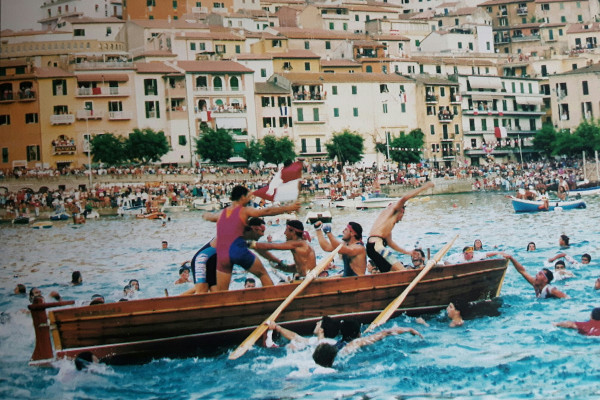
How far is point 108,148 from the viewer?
29.0 meters

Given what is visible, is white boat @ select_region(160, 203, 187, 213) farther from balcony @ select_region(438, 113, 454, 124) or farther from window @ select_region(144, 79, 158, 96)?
balcony @ select_region(438, 113, 454, 124)

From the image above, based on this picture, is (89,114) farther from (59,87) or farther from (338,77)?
(338,77)

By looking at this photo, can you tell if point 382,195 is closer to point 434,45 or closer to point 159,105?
point 159,105

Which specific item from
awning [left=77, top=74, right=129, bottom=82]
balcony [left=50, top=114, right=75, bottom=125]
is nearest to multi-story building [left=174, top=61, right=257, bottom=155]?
awning [left=77, top=74, right=129, bottom=82]

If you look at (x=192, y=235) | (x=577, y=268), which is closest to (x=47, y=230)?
(x=192, y=235)

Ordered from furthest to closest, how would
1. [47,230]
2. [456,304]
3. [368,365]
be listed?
[47,230] < [456,304] < [368,365]

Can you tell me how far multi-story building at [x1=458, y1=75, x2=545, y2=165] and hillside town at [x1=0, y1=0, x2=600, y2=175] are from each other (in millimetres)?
80

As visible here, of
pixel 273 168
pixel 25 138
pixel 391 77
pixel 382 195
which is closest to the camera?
pixel 25 138

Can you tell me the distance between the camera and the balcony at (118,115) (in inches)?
1243

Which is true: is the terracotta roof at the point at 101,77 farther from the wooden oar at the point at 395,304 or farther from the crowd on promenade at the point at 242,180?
the wooden oar at the point at 395,304

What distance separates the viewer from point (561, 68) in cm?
5450

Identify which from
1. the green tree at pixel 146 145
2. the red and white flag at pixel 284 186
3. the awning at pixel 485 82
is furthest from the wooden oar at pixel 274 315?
the awning at pixel 485 82

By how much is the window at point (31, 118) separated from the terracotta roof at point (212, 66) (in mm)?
21771

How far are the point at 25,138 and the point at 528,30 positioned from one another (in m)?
49.6
